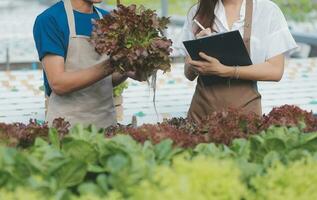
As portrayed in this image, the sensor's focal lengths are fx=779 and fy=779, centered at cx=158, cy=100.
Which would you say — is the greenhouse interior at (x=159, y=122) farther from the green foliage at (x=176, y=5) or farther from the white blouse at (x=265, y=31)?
the green foliage at (x=176, y=5)

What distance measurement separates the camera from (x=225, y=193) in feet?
6.77

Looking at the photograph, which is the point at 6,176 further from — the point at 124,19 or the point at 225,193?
the point at 124,19

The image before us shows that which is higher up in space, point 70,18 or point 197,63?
point 70,18

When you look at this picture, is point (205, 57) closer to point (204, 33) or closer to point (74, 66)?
point (204, 33)

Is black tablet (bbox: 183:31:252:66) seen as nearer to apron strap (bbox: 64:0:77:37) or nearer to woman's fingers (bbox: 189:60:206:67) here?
woman's fingers (bbox: 189:60:206:67)

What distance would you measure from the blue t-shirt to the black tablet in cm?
53

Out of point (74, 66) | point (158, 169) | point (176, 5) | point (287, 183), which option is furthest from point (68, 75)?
point (176, 5)

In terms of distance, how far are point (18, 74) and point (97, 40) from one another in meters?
4.03

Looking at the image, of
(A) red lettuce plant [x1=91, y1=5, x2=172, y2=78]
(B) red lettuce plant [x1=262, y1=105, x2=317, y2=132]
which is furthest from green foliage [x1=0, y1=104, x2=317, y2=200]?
(A) red lettuce plant [x1=91, y1=5, x2=172, y2=78]

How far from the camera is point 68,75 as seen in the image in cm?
348

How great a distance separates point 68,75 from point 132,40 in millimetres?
363

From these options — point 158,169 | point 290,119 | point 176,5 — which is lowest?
point 176,5

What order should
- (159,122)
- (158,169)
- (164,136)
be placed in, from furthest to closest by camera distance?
(159,122), (164,136), (158,169)

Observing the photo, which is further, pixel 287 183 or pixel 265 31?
pixel 265 31
